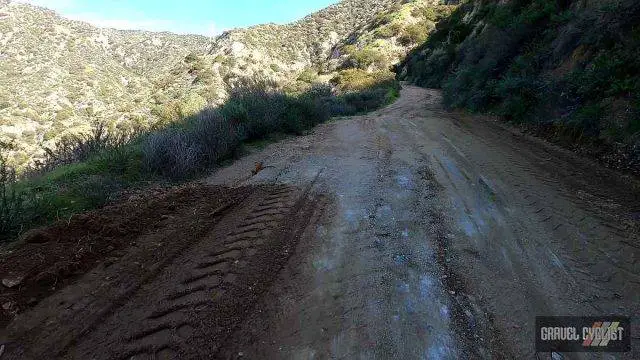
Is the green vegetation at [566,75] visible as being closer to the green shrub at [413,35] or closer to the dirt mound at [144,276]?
the dirt mound at [144,276]

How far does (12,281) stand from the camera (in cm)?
312

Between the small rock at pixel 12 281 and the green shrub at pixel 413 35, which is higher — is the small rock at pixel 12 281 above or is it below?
below

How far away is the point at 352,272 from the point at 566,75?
8.29 m

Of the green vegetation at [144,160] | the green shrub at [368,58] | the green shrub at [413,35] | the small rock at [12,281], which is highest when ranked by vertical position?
the green shrub at [413,35]

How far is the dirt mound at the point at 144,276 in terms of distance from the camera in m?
2.60

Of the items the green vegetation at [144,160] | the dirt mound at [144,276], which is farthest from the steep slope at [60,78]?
the dirt mound at [144,276]

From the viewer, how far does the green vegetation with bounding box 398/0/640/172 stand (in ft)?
22.5

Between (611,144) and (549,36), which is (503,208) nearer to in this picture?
(611,144)

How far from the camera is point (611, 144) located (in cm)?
659

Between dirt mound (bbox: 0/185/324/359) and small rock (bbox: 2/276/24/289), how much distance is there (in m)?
0.01

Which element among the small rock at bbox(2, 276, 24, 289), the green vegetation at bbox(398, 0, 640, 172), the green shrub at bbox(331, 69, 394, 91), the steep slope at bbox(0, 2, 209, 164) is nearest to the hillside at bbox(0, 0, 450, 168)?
the steep slope at bbox(0, 2, 209, 164)

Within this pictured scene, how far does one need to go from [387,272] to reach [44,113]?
42.5 metres

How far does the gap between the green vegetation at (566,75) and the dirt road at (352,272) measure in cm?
142

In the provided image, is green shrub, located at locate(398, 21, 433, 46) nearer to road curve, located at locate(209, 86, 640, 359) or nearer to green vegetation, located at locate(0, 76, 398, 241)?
green vegetation, located at locate(0, 76, 398, 241)
